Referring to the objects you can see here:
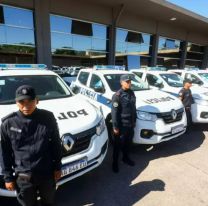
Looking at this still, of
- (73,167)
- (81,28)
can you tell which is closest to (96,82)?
(73,167)

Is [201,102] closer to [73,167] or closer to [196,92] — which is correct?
[196,92]

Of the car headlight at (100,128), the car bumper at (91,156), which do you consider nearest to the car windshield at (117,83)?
the car headlight at (100,128)

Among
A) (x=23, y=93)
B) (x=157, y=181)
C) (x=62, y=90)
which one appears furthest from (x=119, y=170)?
(x=23, y=93)

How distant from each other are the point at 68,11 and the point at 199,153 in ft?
33.1

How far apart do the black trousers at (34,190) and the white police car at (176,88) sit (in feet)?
16.9

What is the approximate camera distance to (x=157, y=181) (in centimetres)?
364

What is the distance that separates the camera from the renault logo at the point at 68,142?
2826mm

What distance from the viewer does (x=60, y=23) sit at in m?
11.8

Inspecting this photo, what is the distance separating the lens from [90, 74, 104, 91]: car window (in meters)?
5.55

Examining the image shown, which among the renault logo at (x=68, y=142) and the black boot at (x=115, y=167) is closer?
the renault logo at (x=68, y=142)

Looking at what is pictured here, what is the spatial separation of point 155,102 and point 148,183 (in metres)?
1.93

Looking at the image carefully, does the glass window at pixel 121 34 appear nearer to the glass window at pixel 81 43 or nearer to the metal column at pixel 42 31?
the glass window at pixel 81 43

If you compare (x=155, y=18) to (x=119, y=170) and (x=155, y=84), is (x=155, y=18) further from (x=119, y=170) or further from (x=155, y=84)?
(x=119, y=170)

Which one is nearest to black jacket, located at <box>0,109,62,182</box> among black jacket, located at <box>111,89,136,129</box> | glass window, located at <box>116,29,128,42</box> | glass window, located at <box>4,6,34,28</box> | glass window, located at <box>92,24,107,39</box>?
black jacket, located at <box>111,89,136,129</box>
